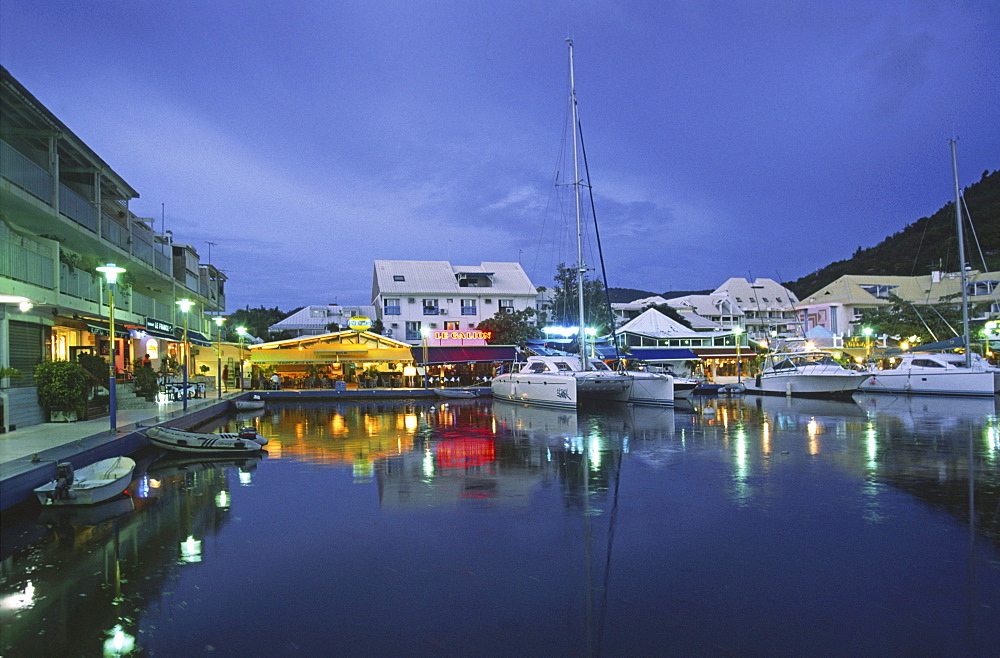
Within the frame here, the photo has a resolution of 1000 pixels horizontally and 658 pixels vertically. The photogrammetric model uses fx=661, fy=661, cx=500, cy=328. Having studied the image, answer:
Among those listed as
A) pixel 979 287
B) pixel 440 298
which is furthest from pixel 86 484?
pixel 979 287

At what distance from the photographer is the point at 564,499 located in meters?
11.2

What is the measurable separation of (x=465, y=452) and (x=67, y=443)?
28.3 ft

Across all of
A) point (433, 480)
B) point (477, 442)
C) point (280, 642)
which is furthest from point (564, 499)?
point (477, 442)

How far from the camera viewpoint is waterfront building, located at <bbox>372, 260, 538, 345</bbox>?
51156 millimetres

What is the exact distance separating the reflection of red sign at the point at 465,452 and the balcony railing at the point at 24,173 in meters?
11.4

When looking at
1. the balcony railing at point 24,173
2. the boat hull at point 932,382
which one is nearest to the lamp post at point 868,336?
the boat hull at point 932,382

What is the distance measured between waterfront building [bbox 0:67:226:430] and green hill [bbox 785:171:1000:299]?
6975 centimetres

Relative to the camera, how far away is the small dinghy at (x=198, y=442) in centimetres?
1593

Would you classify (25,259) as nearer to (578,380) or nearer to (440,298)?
(578,380)

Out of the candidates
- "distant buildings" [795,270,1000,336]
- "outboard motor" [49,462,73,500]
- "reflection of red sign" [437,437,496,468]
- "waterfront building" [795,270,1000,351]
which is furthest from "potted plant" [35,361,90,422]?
"distant buildings" [795,270,1000,336]

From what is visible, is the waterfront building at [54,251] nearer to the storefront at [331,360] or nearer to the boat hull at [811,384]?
the storefront at [331,360]

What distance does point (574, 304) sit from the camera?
177ft

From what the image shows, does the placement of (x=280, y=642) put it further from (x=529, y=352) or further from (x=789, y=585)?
(x=529, y=352)

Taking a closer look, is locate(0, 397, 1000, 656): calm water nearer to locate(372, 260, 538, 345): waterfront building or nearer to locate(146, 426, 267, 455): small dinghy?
locate(146, 426, 267, 455): small dinghy
